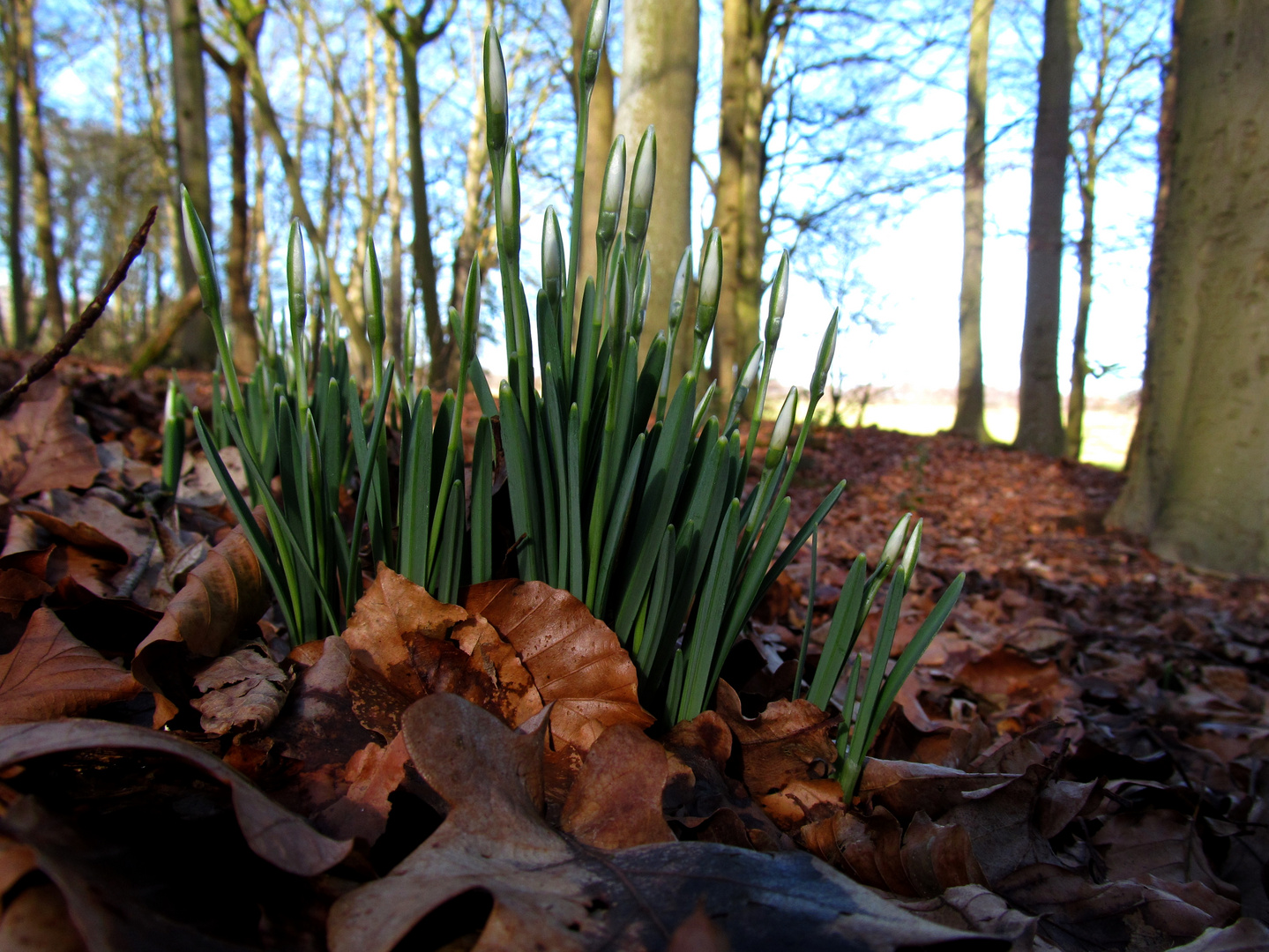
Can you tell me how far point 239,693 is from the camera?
0.86 m

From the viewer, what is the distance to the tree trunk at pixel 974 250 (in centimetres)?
1161

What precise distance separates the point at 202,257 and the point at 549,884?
831 millimetres

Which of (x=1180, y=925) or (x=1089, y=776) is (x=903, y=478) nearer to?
(x=1089, y=776)

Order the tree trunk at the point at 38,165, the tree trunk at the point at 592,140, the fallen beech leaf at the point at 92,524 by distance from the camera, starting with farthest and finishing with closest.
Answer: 1. the tree trunk at the point at 38,165
2. the tree trunk at the point at 592,140
3. the fallen beech leaf at the point at 92,524

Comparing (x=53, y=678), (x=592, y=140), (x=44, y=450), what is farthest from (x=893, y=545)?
(x=592, y=140)

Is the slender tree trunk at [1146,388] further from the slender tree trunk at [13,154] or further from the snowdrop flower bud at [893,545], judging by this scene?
the slender tree trunk at [13,154]

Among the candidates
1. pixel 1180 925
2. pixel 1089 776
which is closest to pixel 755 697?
pixel 1180 925

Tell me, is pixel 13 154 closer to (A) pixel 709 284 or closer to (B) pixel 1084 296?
(A) pixel 709 284

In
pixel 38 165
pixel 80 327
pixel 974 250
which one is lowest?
pixel 80 327

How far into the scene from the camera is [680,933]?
0.44 meters

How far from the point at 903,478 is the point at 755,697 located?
24.4 feet

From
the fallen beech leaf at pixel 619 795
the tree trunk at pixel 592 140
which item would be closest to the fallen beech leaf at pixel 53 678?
the fallen beech leaf at pixel 619 795

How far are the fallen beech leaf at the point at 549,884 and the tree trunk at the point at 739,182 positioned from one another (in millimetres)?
7232

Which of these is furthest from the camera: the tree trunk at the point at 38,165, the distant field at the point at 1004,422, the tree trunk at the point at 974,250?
the distant field at the point at 1004,422
